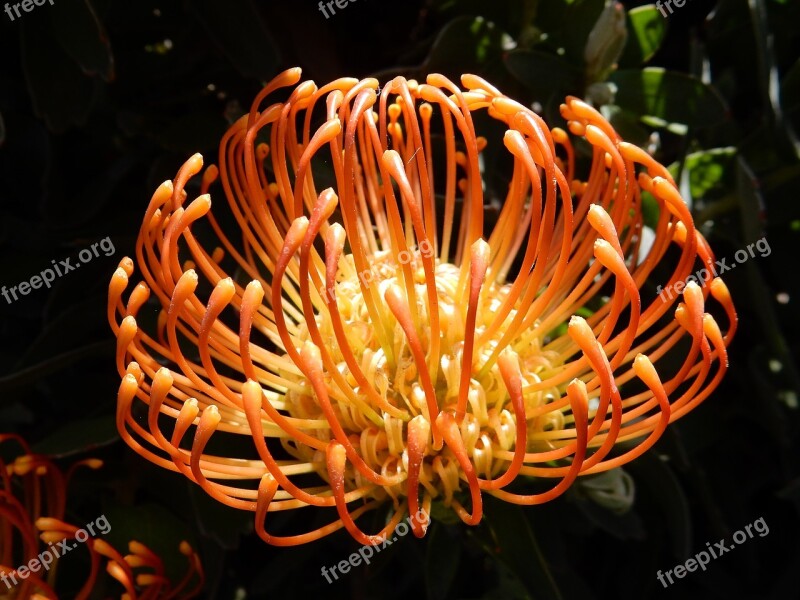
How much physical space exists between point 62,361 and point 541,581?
0.59 m

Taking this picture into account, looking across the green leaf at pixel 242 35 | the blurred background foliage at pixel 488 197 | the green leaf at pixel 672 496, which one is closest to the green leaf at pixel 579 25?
the blurred background foliage at pixel 488 197

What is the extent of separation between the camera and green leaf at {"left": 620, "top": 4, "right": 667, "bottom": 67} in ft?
3.55

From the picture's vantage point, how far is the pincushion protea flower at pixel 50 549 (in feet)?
3.03

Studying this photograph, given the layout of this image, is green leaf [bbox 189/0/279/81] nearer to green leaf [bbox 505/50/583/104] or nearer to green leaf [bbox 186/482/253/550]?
green leaf [bbox 505/50/583/104]

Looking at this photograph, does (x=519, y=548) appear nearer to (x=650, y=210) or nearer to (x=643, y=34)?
Result: (x=650, y=210)

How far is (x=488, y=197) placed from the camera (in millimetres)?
1062

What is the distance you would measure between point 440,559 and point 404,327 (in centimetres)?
39

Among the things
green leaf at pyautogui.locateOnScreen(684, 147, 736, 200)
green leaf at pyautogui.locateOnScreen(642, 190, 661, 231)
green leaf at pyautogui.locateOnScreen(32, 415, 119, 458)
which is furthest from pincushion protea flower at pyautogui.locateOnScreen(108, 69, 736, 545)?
green leaf at pyautogui.locateOnScreen(684, 147, 736, 200)

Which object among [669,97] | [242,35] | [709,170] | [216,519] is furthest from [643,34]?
[216,519]

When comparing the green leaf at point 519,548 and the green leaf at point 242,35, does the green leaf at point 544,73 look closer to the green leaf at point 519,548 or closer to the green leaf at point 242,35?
the green leaf at point 242,35

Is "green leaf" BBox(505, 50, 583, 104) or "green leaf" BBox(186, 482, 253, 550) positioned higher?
"green leaf" BBox(505, 50, 583, 104)

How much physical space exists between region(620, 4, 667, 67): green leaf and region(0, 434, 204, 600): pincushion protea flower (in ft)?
2.68

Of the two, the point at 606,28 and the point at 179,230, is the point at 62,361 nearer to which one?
the point at 179,230

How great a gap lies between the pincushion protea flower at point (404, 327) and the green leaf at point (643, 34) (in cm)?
23
